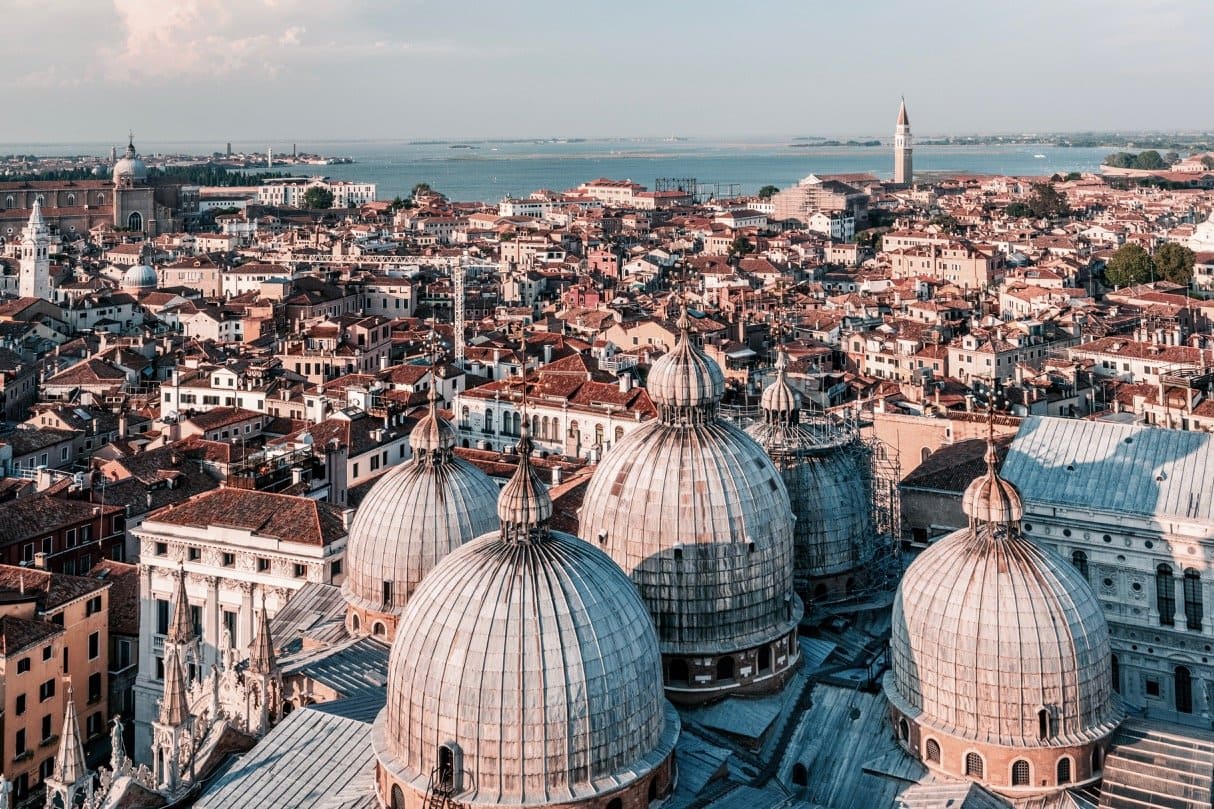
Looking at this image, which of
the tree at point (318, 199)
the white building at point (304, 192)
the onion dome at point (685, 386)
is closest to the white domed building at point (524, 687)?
the onion dome at point (685, 386)

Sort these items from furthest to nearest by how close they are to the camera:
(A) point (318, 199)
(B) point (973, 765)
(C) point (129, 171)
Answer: (A) point (318, 199) → (C) point (129, 171) → (B) point (973, 765)

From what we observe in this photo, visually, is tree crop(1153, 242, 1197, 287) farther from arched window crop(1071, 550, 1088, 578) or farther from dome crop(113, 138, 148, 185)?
dome crop(113, 138, 148, 185)

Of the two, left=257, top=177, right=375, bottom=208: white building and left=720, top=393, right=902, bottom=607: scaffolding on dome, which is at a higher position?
left=257, top=177, right=375, bottom=208: white building

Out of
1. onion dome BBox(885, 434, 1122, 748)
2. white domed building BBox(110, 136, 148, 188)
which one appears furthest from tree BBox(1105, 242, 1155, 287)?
white domed building BBox(110, 136, 148, 188)

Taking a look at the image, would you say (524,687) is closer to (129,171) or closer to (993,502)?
(993,502)

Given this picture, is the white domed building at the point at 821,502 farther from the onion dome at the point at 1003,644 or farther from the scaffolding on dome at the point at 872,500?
the onion dome at the point at 1003,644

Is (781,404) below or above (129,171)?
below

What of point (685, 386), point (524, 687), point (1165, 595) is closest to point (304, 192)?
point (1165, 595)
